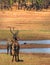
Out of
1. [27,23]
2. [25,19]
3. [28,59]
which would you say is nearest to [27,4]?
[25,19]

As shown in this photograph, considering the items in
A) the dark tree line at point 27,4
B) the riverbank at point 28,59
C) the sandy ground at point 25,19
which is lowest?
the dark tree line at point 27,4

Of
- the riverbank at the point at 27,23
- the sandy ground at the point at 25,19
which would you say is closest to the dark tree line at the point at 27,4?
the riverbank at the point at 27,23

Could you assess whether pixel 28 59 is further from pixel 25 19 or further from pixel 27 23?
pixel 25 19

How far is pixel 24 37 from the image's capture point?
27.2 m

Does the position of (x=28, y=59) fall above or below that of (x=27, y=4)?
above

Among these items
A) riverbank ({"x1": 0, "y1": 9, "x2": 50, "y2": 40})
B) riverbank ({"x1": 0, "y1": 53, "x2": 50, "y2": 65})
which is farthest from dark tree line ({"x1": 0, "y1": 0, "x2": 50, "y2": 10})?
riverbank ({"x1": 0, "y1": 53, "x2": 50, "y2": 65})

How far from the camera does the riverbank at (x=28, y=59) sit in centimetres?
1619

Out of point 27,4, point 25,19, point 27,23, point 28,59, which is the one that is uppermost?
point 28,59

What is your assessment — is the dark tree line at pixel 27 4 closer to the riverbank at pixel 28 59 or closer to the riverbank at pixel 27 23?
the riverbank at pixel 27 23

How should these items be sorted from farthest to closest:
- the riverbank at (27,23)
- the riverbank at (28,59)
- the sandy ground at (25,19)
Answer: the sandy ground at (25,19) < the riverbank at (27,23) < the riverbank at (28,59)

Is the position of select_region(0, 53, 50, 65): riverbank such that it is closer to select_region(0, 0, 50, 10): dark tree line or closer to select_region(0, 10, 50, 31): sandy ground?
select_region(0, 10, 50, 31): sandy ground

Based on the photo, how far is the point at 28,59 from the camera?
1722cm

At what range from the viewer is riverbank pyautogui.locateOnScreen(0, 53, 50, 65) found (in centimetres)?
1619

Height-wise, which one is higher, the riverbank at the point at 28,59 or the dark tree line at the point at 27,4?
the riverbank at the point at 28,59
